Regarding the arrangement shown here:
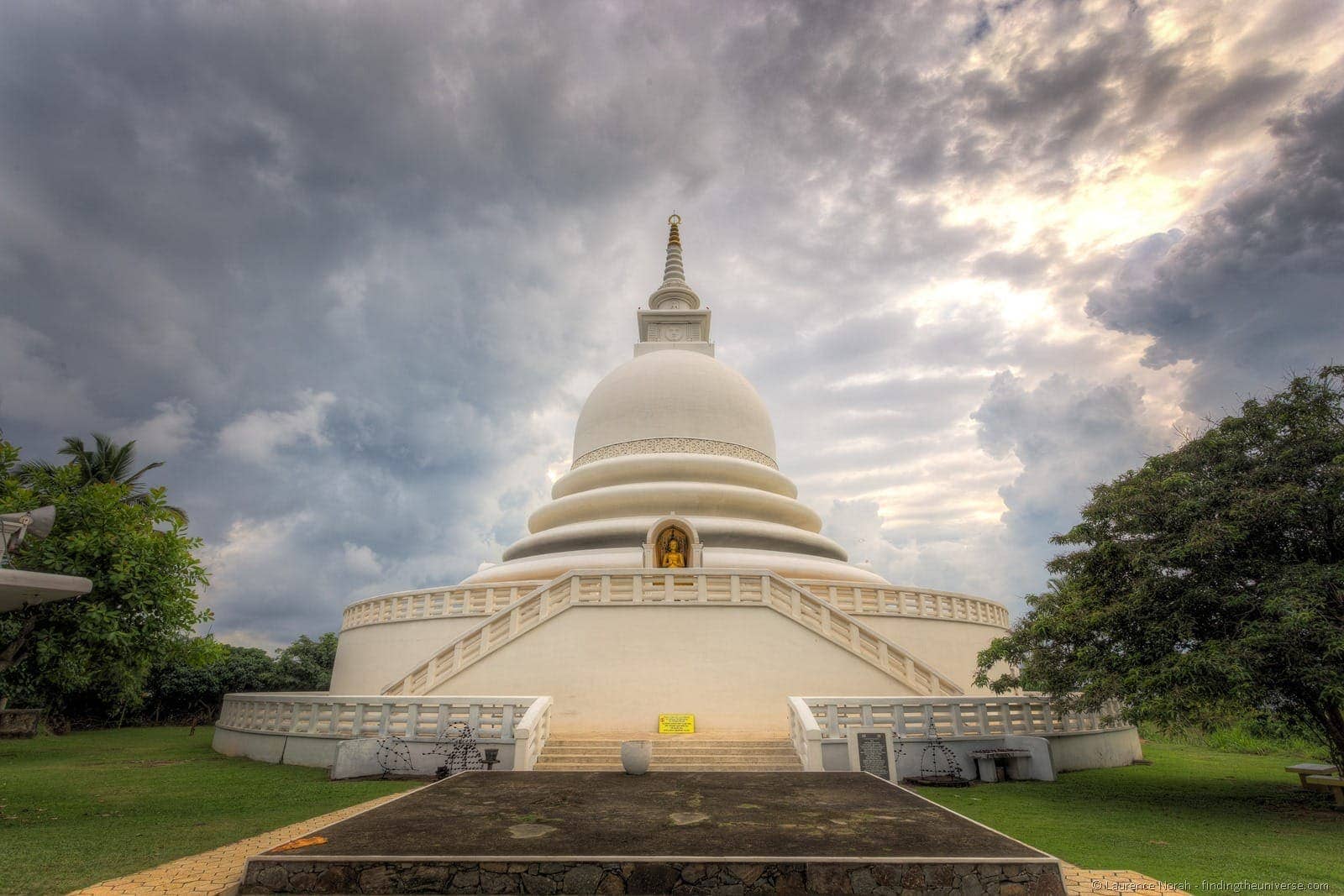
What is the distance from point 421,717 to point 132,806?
4608 mm

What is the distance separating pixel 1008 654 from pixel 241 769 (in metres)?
17.2

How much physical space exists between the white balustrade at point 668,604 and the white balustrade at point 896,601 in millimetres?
1785

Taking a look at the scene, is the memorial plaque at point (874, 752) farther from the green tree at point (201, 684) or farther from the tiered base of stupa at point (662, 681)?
the green tree at point (201, 684)

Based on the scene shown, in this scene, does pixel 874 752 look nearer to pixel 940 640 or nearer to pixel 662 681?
pixel 662 681

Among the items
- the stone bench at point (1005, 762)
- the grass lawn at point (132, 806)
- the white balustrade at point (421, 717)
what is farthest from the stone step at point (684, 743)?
the stone bench at point (1005, 762)

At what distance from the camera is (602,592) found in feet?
55.6

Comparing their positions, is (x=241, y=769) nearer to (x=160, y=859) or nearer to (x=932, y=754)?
(x=160, y=859)

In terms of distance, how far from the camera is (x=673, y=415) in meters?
28.2

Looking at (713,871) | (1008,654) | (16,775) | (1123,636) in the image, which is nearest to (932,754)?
(1008,654)

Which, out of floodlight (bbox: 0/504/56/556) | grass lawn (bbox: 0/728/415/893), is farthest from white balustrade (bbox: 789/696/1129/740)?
floodlight (bbox: 0/504/56/556)

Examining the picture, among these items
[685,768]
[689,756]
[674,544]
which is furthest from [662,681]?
[674,544]

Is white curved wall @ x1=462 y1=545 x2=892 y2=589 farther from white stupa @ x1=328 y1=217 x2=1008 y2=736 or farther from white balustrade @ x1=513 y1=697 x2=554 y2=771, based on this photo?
white balustrade @ x1=513 y1=697 x2=554 y2=771

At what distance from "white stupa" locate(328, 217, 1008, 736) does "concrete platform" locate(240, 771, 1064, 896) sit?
8432mm

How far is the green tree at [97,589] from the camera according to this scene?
11.2m
